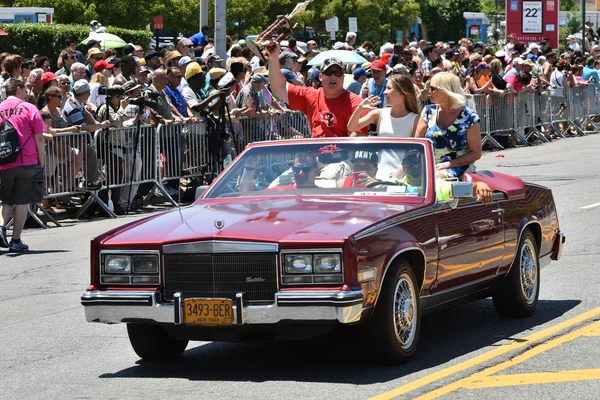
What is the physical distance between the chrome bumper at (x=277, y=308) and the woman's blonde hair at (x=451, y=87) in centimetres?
285

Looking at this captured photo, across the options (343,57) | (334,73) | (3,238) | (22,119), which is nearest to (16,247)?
(3,238)

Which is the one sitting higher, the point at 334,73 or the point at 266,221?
the point at 334,73

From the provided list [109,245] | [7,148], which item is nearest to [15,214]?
[7,148]

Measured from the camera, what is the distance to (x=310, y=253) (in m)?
7.01

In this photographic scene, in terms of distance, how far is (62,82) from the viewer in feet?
55.9

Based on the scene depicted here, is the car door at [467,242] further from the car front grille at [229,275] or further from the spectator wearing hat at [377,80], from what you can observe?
the spectator wearing hat at [377,80]

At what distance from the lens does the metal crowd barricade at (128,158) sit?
663 inches

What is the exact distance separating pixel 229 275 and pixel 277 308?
14.4 inches

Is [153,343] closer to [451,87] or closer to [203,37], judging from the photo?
[451,87]

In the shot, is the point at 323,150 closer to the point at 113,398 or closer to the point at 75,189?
the point at 113,398

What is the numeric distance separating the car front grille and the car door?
54.1 inches

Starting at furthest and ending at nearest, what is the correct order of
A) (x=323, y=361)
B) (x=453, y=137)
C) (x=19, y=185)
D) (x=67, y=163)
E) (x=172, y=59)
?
(x=172, y=59) < (x=67, y=163) < (x=19, y=185) < (x=453, y=137) < (x=323, y=361)

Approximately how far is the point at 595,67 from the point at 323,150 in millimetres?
28003

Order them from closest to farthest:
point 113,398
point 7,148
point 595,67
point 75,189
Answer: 1. point 113,398
2. point 7,148
3. point 75,189
4. point 595,67
